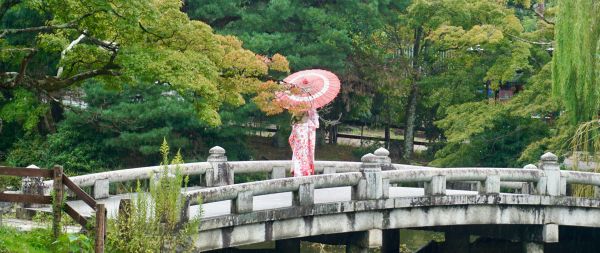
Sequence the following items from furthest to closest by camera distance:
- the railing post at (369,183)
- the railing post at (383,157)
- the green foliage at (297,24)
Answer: the green foliage at (297,24) → the railing post at (383,157) → the railing post at (369,183)

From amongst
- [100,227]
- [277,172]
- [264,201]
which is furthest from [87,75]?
[277,172]

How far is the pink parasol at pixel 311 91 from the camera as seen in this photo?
23344 millimetres

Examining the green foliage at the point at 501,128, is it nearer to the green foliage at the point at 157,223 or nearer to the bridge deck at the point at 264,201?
the bridge deck at the point at 264,201

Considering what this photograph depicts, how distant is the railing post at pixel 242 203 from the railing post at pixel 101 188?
313cm

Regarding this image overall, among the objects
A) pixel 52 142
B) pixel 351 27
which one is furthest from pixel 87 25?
pixel 351 27

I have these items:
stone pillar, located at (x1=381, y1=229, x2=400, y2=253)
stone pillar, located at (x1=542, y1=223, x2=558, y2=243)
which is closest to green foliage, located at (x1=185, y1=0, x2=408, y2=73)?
stone pillar, located at (x1=381, y1=229, x2=400, y2=253)

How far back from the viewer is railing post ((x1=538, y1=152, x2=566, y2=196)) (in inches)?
941

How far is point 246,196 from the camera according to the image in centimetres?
1973

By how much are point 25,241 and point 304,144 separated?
7822 mm

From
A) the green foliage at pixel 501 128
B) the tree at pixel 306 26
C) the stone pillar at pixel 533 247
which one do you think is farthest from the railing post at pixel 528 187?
the tree at pixel 306 26

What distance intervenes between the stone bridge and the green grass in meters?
2.24

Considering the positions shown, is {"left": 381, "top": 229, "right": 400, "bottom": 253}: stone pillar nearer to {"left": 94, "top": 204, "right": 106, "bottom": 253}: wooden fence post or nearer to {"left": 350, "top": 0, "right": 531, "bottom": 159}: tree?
{"left": 350, "top": 0, "right": 531, "bottom": 159}: tree

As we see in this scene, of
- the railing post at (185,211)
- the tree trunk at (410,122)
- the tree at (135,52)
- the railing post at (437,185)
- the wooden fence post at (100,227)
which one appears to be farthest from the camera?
the tree trunk at (410,122)

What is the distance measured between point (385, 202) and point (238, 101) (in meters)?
3.33
